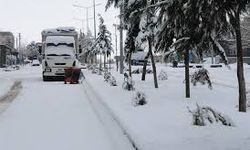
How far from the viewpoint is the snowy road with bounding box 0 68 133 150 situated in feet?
33.7

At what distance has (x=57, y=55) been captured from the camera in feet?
119

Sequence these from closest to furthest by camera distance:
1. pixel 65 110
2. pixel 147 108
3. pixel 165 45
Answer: pixel 147 108, pixel 65 110, pixel 165 45

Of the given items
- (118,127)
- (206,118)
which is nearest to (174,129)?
(206,118)

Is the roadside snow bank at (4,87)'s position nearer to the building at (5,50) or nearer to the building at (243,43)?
the building at (243,43)

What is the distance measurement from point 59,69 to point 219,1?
1087 inches

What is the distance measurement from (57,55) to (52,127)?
23.7m

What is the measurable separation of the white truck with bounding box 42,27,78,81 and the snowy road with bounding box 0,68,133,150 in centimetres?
1652

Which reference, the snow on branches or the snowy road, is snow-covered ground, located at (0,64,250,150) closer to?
the snowy road

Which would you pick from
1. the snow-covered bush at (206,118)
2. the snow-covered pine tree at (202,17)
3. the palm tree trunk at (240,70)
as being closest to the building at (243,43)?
the palm tree trunk at (240,70)

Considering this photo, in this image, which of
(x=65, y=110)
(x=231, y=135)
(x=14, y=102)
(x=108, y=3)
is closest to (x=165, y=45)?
(x=108, y=3)

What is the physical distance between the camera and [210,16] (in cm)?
935

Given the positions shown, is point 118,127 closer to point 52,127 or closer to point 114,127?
point 114,127

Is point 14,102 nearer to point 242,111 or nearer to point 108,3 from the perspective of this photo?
point 108,3

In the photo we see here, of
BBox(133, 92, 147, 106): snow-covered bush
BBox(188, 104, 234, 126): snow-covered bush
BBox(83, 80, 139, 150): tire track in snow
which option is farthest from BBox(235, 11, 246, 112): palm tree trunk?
BBox(133, 92, 147, 106): snow-covered bush
